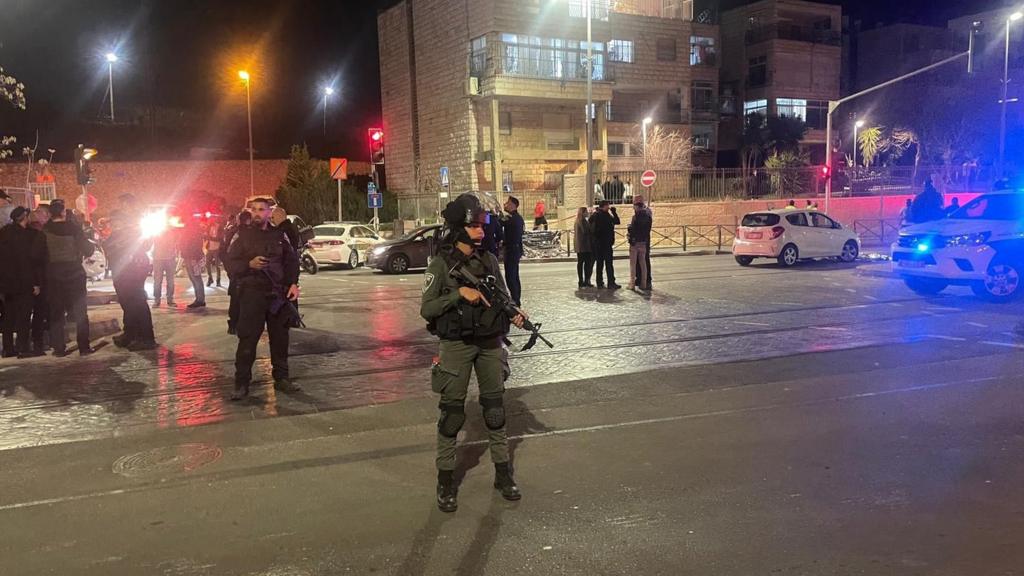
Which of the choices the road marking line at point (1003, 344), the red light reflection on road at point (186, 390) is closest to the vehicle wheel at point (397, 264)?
the red light reflection on road at point (186, 390)

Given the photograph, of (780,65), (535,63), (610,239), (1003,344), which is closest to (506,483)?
(1003,344)

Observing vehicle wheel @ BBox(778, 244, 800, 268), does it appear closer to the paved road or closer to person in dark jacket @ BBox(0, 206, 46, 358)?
the paved road

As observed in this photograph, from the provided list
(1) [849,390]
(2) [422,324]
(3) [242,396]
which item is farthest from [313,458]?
(2) [422,324]

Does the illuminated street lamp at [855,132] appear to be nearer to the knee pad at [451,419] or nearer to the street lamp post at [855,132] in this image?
the street lamp post at [855,132]

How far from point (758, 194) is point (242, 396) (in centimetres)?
3067

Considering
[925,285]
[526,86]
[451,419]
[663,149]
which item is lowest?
[925,285]

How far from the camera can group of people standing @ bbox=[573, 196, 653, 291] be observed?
569 inches

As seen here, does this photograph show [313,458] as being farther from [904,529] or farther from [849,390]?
[849,390]

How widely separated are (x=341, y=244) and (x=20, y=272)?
13536mm

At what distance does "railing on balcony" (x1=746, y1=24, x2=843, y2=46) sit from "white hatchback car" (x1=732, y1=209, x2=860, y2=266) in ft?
96.2

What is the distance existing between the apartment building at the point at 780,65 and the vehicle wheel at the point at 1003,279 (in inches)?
1428

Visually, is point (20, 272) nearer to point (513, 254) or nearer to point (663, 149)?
point (513, 254)

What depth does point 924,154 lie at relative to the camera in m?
42.2

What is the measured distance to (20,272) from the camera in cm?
912
